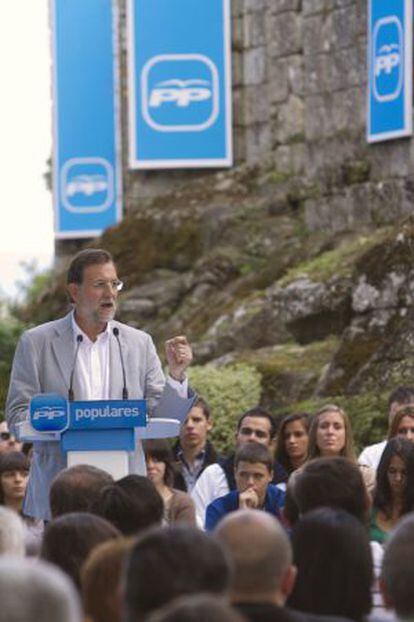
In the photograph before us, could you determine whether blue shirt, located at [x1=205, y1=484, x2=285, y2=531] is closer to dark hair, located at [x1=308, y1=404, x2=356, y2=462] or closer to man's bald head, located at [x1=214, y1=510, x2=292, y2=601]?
dark hair, located at [x1=308, y1=404, x2=356, y2=462]

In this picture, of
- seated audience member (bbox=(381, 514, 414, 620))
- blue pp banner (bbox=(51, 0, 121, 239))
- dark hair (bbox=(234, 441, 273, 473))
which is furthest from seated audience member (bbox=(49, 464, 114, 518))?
blue pp banner (bbox=(51, 0, 121, 239))

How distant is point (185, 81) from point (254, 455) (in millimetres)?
14547

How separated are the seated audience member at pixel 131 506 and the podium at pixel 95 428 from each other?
503 millimetres

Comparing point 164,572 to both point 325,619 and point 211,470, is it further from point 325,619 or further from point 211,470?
point 211,470

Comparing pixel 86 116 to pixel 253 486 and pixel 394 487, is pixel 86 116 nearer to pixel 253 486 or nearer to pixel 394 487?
pixel 253 486

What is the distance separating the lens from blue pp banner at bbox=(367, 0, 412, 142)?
22234 mm

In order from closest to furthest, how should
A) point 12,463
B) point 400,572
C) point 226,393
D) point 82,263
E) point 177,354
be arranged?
1. point 400,572
2. point 177,354
3. point 82,263
4. point 12,463
5. point 226,393

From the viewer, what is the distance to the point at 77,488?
8891 millimetres

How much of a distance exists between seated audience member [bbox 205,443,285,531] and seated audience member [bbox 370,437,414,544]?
83 centimetres

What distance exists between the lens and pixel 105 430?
916 centimetres

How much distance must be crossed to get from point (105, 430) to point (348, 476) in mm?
1168

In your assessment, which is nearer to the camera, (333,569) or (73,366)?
(333,569)

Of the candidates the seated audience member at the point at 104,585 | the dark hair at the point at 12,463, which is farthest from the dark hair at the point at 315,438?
the seated audience member at the point at 104,585

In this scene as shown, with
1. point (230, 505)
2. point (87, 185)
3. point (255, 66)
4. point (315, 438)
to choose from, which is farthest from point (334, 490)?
point (87, 185)
